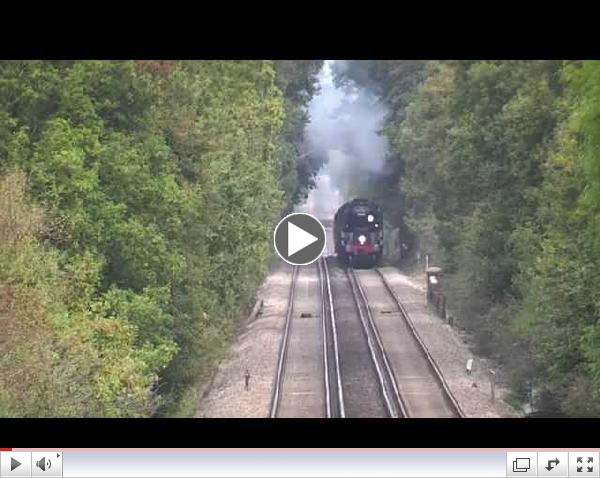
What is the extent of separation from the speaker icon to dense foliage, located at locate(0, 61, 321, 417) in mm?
5505

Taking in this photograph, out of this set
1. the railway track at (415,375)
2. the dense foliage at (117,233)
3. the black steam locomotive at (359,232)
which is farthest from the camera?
the black steam locomotive at (359,232)

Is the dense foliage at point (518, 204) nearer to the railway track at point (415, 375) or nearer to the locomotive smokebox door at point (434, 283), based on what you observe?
the locomotive smokebox door at point (434, 283)

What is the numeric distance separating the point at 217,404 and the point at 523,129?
9.67 meters

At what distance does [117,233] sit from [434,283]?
16351mm

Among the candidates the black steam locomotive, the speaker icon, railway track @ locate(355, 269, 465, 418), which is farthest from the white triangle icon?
the black steam locomotive

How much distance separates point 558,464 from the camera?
17.6 feet

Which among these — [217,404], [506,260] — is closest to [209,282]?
[217,404]

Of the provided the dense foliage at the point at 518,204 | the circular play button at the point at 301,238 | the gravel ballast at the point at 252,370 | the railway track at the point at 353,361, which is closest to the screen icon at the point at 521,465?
the circular play button at the point at 301,238

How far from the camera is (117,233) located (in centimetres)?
1841

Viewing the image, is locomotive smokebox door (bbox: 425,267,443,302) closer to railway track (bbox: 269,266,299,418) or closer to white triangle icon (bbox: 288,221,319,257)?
railway track (bbox: 269,266,299,418)

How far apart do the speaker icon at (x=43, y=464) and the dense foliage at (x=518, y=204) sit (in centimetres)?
985

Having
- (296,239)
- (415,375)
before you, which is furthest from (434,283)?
(296,239)

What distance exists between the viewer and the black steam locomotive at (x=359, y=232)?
40.0 metres
